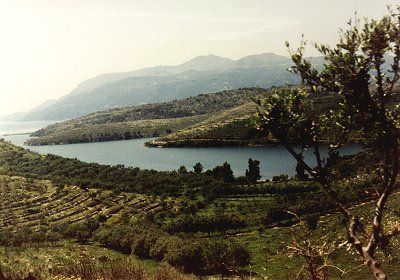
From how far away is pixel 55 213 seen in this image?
12975 centimetres

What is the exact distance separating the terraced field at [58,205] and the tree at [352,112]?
110256mm

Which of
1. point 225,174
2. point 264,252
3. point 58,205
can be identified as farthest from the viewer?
point 225,174

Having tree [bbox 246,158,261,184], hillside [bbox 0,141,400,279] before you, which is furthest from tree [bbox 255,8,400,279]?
tree [bbox 246,158,261,184]

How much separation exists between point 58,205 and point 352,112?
5409 inches

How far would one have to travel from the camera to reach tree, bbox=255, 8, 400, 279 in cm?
1590

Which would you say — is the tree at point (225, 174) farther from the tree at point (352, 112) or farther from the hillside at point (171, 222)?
the tree at point (352, 112)

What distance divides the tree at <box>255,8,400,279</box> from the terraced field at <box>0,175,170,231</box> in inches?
4341

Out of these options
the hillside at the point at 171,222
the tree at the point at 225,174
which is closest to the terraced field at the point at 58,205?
the hillside at the point at 171,222

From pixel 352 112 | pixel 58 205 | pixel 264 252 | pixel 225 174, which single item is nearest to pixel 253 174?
pixel 225 174

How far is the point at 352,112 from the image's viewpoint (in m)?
17.8

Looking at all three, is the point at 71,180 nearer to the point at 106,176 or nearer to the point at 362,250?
the point at 106,176

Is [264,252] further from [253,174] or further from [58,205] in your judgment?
[253,174]

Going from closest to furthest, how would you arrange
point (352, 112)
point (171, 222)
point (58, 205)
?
point (352, 112) < point (171, 222) < point (58, 205)

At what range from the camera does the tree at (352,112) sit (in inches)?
626
